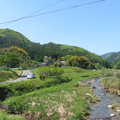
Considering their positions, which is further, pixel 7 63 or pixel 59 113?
pixel 7 63

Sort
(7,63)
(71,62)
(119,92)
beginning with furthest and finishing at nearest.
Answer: (71,62), (7,63), (119,92)

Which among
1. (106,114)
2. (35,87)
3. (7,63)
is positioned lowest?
(106,114)

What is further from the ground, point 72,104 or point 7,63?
point 7,63

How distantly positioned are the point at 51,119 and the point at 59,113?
5.02 ft

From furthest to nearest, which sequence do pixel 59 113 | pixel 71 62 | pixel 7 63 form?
pixel 71 62, pixel 7 63, pixel 59 113

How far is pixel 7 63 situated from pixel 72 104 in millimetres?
41322

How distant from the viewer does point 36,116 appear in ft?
52.7

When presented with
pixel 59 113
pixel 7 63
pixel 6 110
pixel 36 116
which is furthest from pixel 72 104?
pixel 7 63

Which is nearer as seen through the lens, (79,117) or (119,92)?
(79,117)

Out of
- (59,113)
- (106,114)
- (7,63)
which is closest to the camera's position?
(59,113)

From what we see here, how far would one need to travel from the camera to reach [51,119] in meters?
15.6

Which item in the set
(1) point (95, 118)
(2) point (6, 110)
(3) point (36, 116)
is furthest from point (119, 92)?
(2) point (6, 110)

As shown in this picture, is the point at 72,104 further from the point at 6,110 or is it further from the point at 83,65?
the point at 83,65

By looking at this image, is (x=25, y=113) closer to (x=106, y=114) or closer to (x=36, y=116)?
(x=36, y=116)
